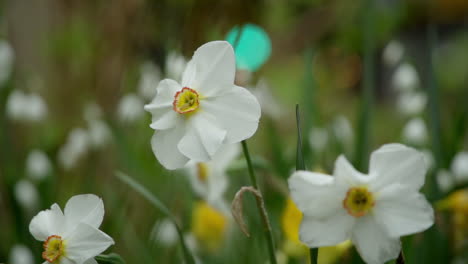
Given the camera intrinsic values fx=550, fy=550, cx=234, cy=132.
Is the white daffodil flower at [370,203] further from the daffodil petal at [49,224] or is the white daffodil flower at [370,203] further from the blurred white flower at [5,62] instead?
the blurred white flower at [5,62]

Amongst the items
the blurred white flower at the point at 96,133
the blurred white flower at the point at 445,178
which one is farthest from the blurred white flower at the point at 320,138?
the blurred white flower at the point at 96,133

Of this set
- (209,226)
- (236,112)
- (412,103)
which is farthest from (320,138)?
(236,112)

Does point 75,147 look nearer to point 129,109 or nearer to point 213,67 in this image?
point 129,109

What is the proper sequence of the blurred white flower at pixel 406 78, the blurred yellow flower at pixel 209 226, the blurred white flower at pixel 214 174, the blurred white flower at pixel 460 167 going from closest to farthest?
the blurred white flower at pixel 214 174 < the blurred white flower at pixel 460 167 < the blurred yellow flower at pixel 209 226 < the blurred white flower at pixel 406 78

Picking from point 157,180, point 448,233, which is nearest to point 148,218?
point 157,180

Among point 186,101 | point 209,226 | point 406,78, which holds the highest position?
point 186,101

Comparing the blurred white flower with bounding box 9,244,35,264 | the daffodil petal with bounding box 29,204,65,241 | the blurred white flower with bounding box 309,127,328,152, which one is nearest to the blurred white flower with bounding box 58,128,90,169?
the blurred white flower with bounding box 9,244,35,264
